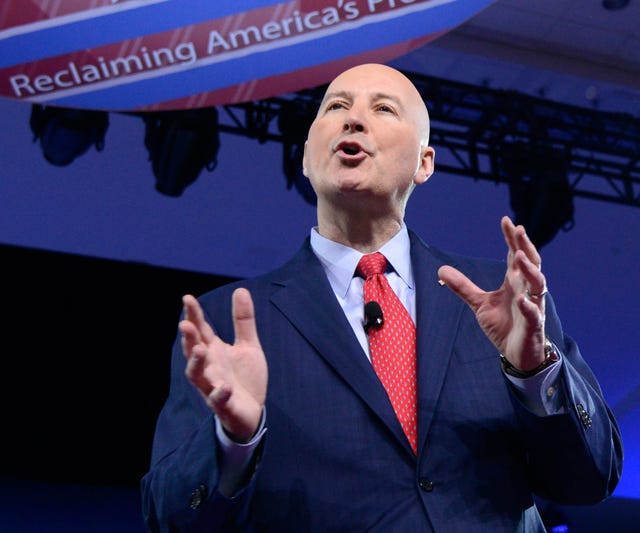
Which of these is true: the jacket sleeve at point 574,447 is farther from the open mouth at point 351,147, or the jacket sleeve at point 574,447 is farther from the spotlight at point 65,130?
the spotlight at point 65,130

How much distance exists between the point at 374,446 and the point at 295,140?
2791mm

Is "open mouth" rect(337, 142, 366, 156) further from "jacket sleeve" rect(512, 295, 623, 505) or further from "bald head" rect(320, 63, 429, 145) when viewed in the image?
"jacket sleeve" rect(512, 295, 623, 505)

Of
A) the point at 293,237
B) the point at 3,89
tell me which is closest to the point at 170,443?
the point at 3,89

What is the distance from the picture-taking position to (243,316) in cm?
117

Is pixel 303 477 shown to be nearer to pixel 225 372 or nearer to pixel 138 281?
pixel 225 372

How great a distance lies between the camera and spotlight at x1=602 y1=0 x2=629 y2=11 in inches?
162

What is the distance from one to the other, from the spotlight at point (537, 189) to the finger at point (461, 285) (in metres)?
3.15

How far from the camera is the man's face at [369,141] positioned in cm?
151

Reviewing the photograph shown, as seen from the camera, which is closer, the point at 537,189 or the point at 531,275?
the point at 531,275

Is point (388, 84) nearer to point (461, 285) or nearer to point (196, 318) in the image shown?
point (461, 285)

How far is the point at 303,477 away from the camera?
123 centimetres

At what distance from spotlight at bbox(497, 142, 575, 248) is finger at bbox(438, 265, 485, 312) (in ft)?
10.3

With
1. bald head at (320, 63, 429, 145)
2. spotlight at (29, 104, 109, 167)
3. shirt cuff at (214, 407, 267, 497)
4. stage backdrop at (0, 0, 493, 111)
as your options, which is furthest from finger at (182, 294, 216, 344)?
spotlight at (29, 104, 109, 167)

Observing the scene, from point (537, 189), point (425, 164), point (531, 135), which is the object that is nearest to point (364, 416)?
point (425, 164)
